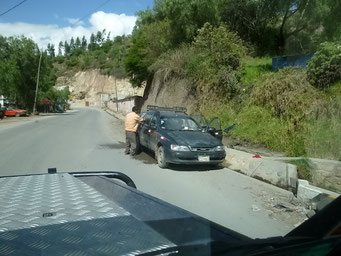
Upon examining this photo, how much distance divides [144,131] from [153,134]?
1263mm

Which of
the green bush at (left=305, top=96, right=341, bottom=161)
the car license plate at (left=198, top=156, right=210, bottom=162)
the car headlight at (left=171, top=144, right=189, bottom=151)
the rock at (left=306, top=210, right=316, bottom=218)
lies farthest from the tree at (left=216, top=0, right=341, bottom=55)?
the rock at (left=306, top=210, right=316, bottom=218)

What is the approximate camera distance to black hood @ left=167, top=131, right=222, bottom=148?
9.61 metres

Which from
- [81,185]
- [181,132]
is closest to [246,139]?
[181,132]

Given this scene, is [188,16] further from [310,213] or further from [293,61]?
[310,213]

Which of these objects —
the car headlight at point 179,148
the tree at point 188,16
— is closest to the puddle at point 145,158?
the car headlight at point 179,148

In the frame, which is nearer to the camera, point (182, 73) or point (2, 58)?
point (182, 73)

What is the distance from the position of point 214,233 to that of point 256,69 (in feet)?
64.3

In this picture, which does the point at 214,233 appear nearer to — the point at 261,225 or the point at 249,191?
the point at 261,225

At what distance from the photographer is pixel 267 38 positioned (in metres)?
27.7

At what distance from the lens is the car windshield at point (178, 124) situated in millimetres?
11016

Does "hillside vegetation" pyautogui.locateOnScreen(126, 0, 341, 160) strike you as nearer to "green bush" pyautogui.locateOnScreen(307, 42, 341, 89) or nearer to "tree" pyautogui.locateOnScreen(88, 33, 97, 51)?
"green bush" pyautogui.locateOnScreen(307, 42, 341, 89)

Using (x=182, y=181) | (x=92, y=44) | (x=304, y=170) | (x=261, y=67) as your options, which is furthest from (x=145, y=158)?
(x=92, y=44)

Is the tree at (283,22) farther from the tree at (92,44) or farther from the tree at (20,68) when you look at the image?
the tree at (92,44)

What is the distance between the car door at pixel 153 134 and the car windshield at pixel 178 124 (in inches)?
11.2
